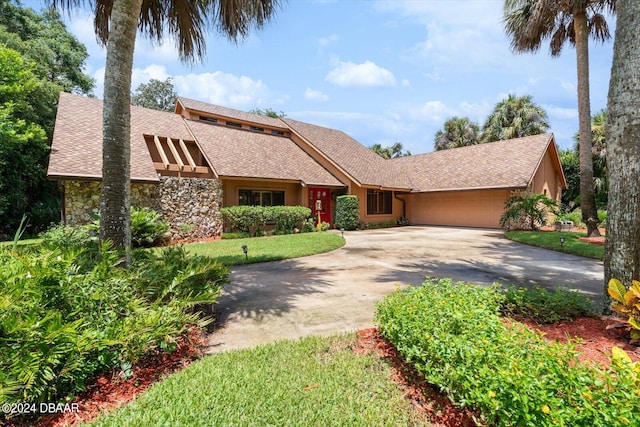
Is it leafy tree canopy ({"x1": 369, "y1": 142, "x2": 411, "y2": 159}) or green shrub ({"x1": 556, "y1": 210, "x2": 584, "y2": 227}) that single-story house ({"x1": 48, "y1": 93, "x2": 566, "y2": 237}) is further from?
leafy tree canopy ({"x1": 369, "y1": 142, "x2": 411, "y2": 159})

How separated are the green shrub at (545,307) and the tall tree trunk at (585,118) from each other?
12.2 meters

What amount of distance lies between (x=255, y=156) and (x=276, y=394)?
620 inches

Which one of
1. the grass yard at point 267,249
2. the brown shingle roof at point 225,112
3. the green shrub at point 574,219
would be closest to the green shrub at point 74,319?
the grass yard at point 267,249

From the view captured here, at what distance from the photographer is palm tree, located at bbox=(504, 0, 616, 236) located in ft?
42.0

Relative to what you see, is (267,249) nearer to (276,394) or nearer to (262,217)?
(262,217)

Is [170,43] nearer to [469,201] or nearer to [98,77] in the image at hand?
[469,201]

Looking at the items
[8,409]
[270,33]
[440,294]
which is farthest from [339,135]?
[8,409]

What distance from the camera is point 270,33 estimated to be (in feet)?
21.0

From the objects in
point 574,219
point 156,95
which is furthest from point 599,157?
point 156,95

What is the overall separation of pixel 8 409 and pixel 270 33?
22.5 ft

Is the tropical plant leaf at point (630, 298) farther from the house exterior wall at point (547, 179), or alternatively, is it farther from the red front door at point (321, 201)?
the house exterior wall at point (547, 179)

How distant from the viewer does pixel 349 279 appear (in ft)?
22.6

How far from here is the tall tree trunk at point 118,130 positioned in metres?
4.53

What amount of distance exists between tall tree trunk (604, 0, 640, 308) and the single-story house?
13.4 metres
